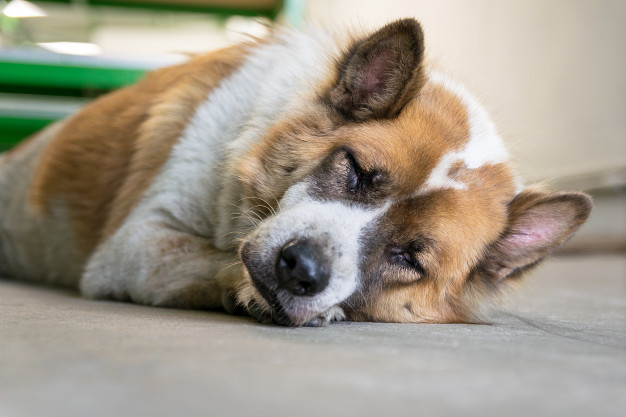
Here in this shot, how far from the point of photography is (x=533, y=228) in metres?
2.31

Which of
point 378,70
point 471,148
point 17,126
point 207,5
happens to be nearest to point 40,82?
point 17,126

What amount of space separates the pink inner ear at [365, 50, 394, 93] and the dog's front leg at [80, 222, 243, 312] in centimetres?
→ 75

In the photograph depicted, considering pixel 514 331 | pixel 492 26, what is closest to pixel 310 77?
pixel 514 331

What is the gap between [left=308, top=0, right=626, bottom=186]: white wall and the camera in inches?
246

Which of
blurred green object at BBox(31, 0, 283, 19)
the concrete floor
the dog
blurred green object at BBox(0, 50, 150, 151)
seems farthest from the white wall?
the concrete floor

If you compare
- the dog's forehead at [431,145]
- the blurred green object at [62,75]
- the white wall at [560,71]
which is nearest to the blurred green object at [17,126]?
the blurred green object at [62,75]

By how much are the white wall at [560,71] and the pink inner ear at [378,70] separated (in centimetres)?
356

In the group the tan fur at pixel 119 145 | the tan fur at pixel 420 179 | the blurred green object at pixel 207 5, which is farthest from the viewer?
the blurred green object at pixel 207 5

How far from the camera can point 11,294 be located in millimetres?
2445

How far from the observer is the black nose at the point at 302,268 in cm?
173

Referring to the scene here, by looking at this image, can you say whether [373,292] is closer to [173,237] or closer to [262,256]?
[262,256]

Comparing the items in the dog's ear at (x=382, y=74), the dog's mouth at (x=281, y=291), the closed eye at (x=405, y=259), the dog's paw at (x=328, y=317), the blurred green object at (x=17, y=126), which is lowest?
the blurred green object at (x=17, y=126)

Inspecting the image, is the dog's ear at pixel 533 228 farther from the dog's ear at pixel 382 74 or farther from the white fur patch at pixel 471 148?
the dog's ear at pixel 382 74

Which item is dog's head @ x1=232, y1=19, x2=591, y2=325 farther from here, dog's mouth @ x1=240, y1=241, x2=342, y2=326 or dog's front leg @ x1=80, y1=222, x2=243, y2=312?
dog's front leg @ x1=80, y1=222, x2=243, y2=312
